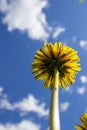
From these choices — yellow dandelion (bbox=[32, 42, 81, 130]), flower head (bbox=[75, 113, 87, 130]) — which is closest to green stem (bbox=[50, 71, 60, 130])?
yellow dandelion (bbox=[32, 42, 81, 130])

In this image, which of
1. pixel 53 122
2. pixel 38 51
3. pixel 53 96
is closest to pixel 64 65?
pixel 38 51

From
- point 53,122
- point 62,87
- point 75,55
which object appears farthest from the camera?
point 62,87

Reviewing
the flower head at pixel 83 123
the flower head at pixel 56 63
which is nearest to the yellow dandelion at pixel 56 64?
the flower head at pixel 56 63

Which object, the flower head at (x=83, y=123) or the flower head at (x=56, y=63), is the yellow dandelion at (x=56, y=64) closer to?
the flower head at (x=56, y=63)

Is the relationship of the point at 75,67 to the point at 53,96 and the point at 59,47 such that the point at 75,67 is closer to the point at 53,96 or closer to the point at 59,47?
the point at 59,47

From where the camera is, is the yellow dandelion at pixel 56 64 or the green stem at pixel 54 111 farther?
the yellow dandelion at pixel 56 64

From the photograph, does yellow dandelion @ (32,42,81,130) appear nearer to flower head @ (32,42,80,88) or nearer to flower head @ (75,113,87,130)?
flower head @ (32,42,80,88)

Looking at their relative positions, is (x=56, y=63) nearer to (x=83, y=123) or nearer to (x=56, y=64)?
(x=56, y=64)

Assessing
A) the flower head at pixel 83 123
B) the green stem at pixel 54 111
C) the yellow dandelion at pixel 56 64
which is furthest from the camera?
the yellow dandelion at pixel 56 64
